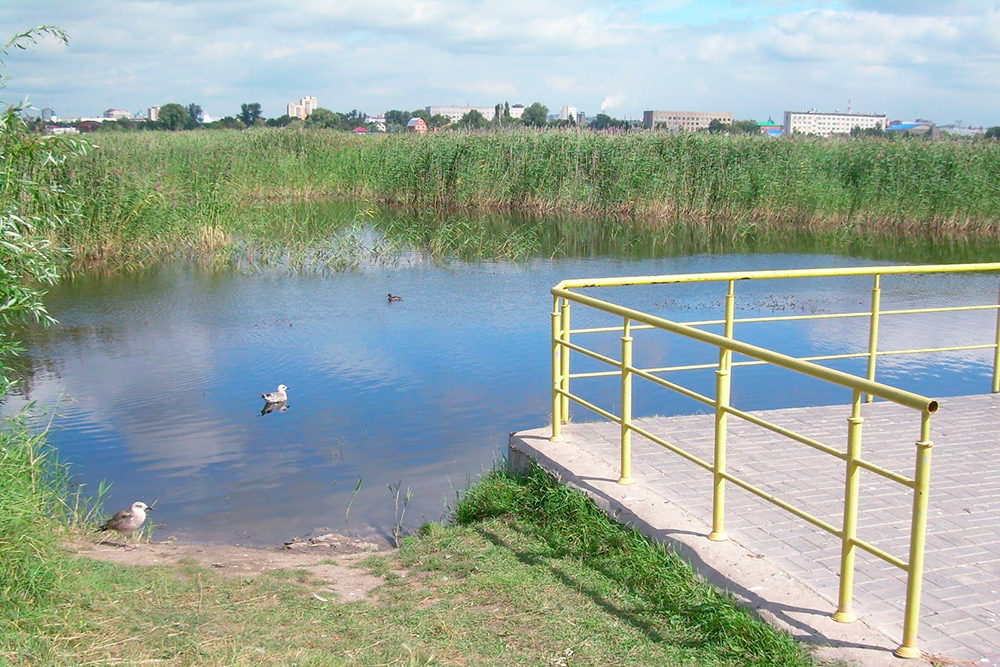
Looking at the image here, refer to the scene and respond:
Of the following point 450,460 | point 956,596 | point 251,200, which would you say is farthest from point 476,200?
point 956,596

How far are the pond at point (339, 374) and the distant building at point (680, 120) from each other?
11193 mm

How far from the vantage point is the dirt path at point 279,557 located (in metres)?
5.99

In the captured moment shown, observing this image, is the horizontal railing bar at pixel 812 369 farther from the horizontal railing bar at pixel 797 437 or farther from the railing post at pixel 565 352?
the railing post at pixel 565 352

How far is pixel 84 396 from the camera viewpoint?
11258 mm

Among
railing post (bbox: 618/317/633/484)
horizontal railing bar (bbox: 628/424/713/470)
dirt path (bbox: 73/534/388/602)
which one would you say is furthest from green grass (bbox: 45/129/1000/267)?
horizontal railing bar (bbox: 628/424/713/470)

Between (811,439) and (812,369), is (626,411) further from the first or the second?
(812,369)

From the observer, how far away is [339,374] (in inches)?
478

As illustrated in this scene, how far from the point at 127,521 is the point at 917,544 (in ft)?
18.3

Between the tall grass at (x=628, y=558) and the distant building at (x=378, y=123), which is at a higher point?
the distant building at (x=378, y=123)

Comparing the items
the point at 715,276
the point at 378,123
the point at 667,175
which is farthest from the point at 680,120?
the point at 715,276

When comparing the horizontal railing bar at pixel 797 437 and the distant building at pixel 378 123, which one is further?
the distant building at pixel 378 123

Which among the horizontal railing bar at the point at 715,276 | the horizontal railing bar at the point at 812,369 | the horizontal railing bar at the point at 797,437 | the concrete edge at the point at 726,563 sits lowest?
the concrete edge at the point at 726,563

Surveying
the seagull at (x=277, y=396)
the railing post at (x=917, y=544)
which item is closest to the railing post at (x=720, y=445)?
the railing post at (x=917, y=544)

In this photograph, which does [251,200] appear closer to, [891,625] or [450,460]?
[450,460]
